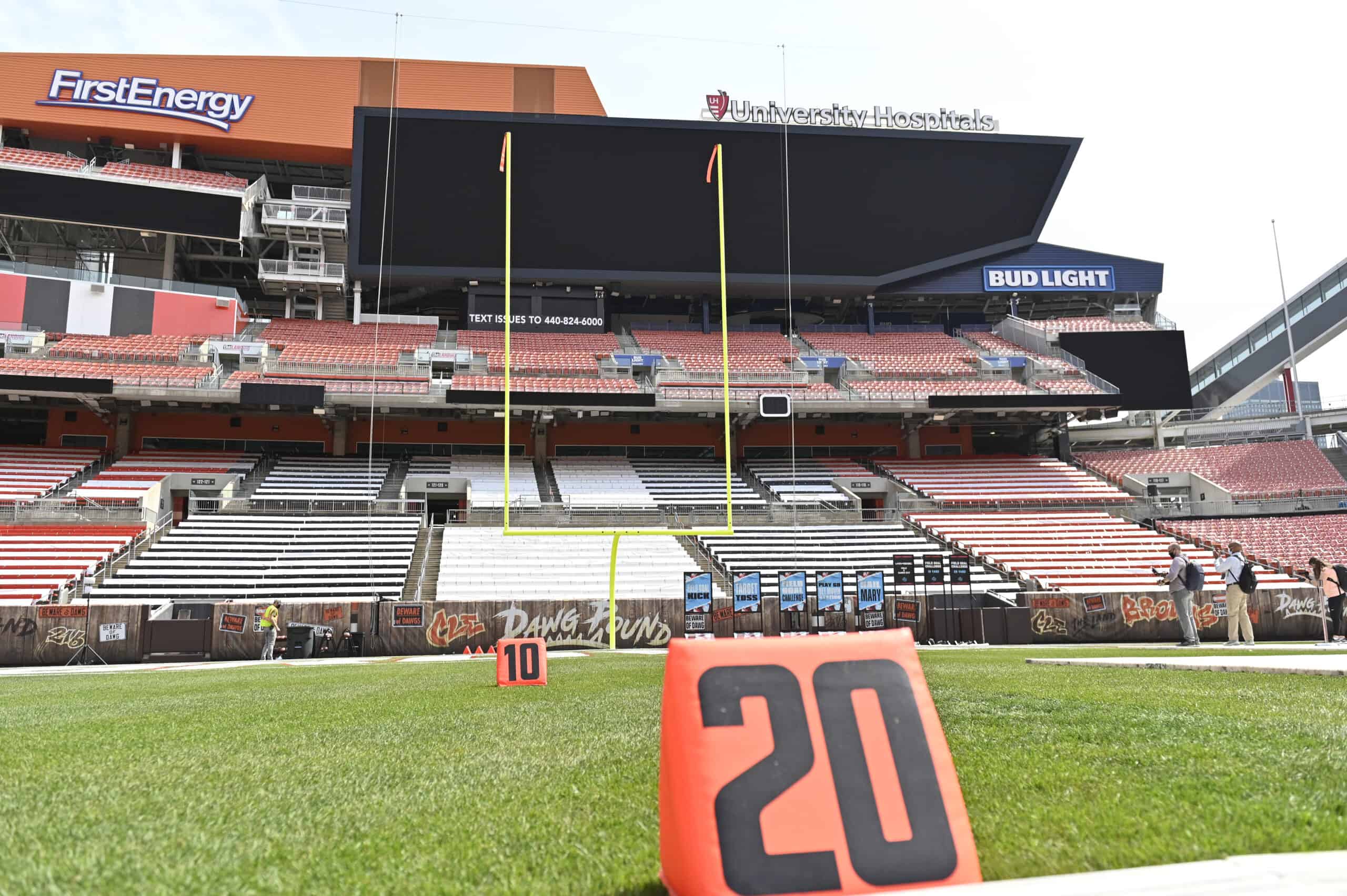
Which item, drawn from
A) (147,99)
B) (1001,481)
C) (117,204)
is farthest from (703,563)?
(147,99)

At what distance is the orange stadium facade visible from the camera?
31.4 m

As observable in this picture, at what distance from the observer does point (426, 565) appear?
20.6 meters

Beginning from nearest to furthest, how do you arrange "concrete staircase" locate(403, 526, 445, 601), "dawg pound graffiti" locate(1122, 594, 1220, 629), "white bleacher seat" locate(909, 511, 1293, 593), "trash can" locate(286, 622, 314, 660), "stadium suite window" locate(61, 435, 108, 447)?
"trash can" locate(286, 622, 314, 660) → "dawg pound graffiti" locate(1122, 594, 1220, 629) → "concrete staircase" locate(403, 526, 445, 601) → "white bleacher seat" locate(909, 511, 1293, 593) → "stadium suite window" locate(61, 435, 108, 447)

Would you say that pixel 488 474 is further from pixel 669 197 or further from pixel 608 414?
pixel 669 197

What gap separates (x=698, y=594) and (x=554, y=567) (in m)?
5.69

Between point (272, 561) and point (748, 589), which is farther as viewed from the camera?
point (272, 561)

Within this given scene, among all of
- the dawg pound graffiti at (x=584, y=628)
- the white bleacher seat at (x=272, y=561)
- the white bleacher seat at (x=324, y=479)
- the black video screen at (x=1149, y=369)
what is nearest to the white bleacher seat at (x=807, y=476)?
the dawg pound graffiti at (x=584, y=628)

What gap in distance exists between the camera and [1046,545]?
908 inches

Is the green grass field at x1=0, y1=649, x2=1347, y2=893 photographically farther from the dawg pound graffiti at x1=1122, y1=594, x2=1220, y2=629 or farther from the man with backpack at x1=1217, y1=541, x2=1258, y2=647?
the dawg pound graffiti at x1=1122, y1=594, x2=1220, y2=629

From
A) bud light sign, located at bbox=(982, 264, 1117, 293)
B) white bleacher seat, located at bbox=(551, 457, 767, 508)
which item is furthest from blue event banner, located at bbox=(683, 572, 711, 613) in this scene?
bud light sign, located at bbox=(982, 264, 1117, 293)

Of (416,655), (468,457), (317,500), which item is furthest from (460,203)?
(416,655)

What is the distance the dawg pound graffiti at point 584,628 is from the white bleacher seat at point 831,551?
353cm

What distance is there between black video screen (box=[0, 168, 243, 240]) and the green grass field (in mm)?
30730

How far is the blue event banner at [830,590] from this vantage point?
16.2 m
